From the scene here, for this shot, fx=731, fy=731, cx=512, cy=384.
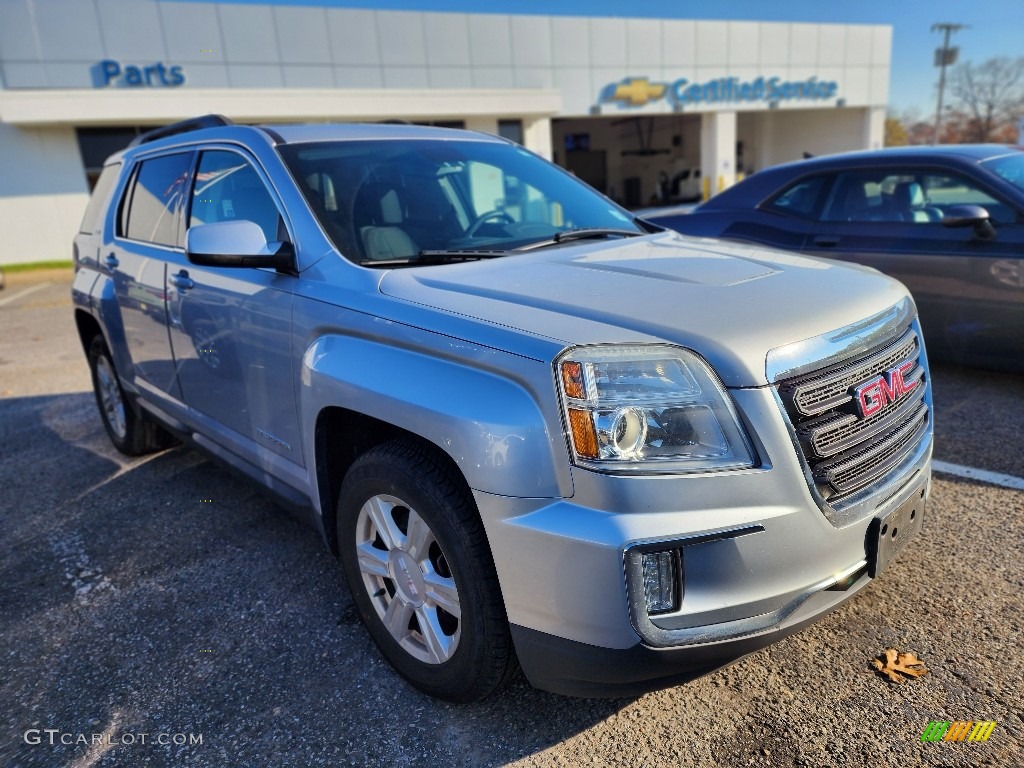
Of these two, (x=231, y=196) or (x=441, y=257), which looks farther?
(x=231, y=196)

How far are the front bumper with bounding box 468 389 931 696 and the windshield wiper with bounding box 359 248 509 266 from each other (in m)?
1.04

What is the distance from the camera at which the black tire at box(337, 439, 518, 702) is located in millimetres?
1995

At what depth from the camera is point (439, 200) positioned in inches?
123

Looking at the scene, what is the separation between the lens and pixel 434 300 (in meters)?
2.21

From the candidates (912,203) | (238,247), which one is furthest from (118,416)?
(912,203)

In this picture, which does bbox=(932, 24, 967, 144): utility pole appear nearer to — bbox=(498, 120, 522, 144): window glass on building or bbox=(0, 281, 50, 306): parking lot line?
bbox=(498, 120, 522, 144): window glass on building

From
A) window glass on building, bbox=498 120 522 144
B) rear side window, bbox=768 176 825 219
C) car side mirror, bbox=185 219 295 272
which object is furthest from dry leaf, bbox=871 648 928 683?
window glass on building, bbox=498 120 522 144

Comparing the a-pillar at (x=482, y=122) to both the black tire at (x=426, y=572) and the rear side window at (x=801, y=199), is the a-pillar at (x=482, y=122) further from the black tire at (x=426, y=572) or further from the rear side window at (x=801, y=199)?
the black tire at (x=426, y=572)

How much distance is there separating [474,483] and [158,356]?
258cm

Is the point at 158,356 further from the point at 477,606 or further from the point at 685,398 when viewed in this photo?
the point at 685,398

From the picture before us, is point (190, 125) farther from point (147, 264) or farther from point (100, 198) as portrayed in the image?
point (100, 198)

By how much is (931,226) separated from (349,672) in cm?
485

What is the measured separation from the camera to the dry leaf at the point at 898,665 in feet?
7.57

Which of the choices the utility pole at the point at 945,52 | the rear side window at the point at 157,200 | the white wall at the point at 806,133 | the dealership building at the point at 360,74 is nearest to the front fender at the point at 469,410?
the rear side window at the point at 157,200
